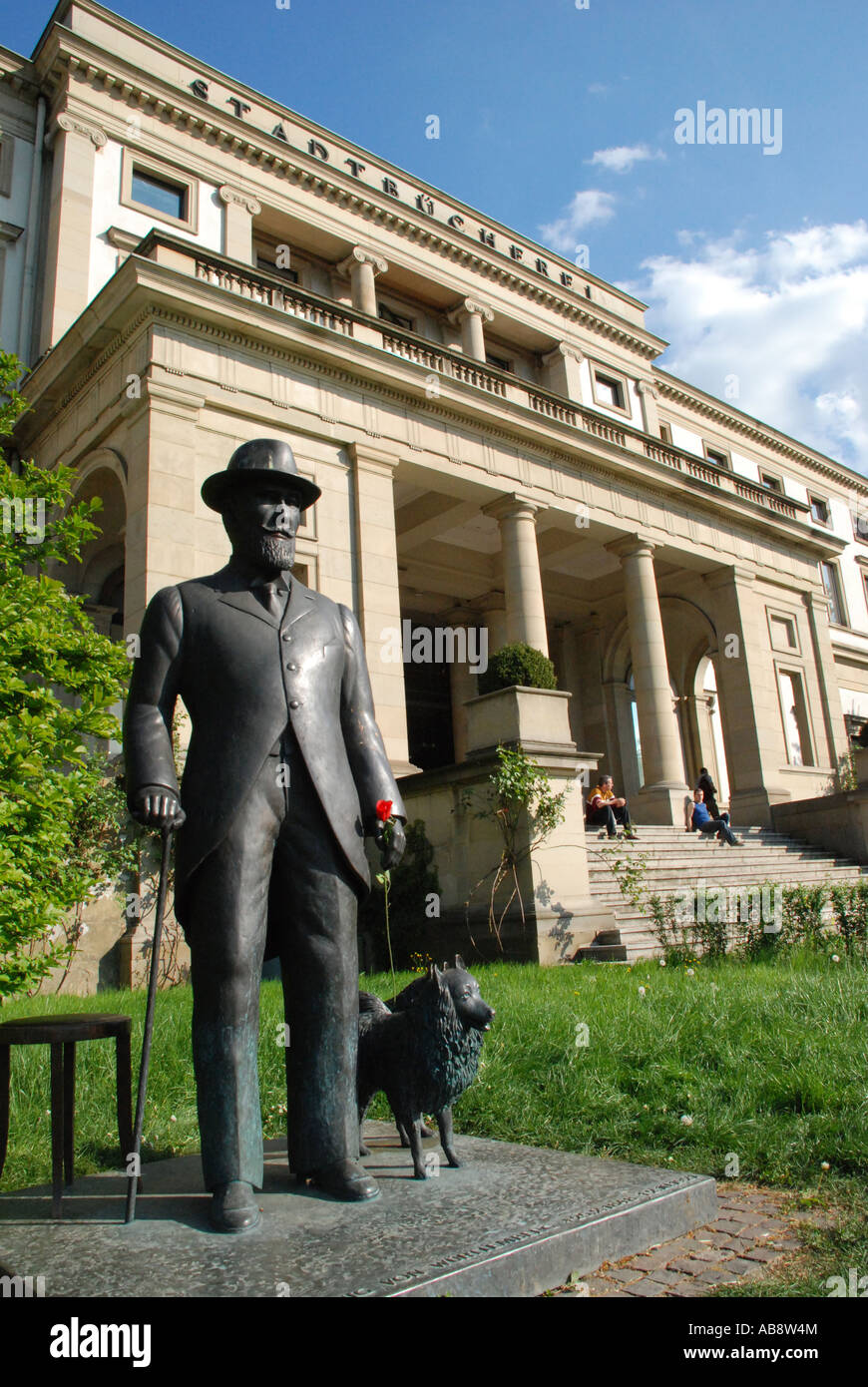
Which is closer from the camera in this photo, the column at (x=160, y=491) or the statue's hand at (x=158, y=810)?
the statue's hand at (x=158, y=810)

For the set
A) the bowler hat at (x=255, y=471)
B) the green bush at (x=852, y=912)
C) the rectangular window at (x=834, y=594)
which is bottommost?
the green bush at (x=852, y=912)

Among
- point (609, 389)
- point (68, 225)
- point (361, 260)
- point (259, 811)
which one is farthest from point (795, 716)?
point (259, 811)

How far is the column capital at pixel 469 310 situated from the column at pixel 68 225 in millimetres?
10755

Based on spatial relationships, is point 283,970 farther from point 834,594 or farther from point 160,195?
point 834,594

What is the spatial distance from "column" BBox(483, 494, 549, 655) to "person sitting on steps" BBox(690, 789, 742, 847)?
16.5 ft

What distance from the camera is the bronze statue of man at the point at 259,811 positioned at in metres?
3.67

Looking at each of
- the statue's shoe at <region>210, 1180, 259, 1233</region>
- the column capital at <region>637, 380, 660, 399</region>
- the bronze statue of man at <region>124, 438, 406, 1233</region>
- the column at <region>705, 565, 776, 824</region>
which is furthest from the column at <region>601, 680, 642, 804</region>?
the statue's shoe at <region>210, 1180, 259, 1233</region>

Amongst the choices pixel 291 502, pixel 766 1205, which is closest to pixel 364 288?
pixel 291 502

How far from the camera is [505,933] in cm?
1287

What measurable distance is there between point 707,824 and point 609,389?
59.7 feet

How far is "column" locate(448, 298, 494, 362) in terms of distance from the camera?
28000 mm

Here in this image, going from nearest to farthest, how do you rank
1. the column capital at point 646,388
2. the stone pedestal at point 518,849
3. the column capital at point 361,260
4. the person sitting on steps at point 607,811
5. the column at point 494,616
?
the stone pedestal at point 518,849
the person sitting on steps at point 607,811
the column capital at point 361,260
the column at point 494,616
the column capital at point 646,388

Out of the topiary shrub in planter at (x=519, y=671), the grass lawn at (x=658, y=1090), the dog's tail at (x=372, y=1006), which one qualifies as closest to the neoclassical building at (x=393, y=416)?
the topiary shrub in planter at (x=519, y=671)

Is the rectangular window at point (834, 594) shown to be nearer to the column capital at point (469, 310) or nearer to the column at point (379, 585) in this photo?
the column capital at point (469, 310)
